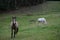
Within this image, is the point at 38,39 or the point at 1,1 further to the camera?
the point at 1,1

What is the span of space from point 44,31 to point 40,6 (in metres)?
12.5

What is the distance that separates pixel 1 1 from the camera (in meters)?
20.2

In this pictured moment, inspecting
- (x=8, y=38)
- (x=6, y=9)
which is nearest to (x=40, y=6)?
(x=6, y=9)

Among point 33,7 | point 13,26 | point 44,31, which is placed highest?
point 13,26

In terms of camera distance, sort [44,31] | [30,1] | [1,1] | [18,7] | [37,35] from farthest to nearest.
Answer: [30,1], [18,7], [1,1], [44,31], [37,35]

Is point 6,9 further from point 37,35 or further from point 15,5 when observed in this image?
point 37,35

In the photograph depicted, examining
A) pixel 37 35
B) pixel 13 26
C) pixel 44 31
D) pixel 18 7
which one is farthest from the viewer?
pixel 18 7

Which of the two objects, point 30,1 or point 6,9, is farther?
point 30,1

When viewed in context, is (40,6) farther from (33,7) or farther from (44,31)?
(44,31)

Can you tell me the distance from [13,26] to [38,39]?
112cm

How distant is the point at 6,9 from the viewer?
66.5 ft

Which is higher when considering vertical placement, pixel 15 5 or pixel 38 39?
pixel 38 39

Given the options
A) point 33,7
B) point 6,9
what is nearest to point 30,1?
point 33,7

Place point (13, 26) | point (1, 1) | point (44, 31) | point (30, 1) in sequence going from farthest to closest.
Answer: point (30, 1) < point (1, 1) < point (44, 31) < point (13, 26)
